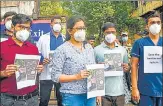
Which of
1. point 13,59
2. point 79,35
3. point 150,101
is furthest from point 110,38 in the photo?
point 13,59

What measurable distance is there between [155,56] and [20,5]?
602 centimetres

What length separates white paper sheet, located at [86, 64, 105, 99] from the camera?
3965 mm

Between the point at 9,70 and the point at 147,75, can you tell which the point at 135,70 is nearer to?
the point at 147,75

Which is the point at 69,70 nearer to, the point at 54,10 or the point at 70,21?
the point at 70,21

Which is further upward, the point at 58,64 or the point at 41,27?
the point at 41,27

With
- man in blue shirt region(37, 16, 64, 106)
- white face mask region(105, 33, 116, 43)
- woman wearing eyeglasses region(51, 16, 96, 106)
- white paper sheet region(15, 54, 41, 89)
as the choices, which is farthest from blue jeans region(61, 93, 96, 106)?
man in blue shirt region(37, 16, 64, 106)

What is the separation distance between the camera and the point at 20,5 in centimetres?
959

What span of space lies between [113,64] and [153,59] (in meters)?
0.70

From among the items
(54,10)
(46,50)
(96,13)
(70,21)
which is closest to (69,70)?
(70,21)

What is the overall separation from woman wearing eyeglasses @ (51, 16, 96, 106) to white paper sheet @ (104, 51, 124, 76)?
72cm

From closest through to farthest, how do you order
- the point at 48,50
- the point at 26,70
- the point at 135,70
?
the point at 26,70
the point at 135,70
the point at 48,50

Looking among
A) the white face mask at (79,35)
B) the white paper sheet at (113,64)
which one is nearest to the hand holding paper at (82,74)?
the white face mask at (79,35)

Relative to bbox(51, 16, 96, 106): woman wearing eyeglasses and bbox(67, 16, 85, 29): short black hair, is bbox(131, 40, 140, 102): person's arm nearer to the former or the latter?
bbox(51, 16, 96, 106): woman wearing eyeglasses

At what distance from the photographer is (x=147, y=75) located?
4258 millimetres
